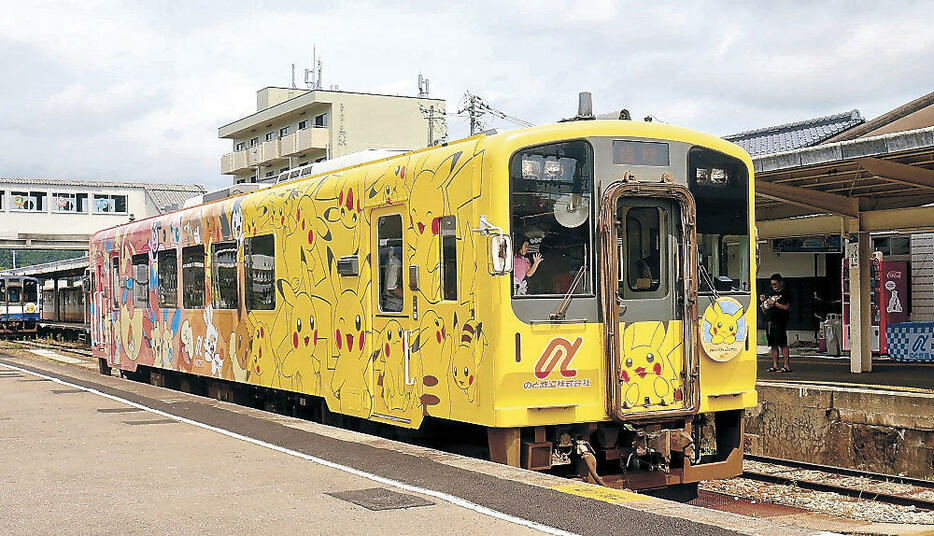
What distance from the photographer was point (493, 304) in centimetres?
795

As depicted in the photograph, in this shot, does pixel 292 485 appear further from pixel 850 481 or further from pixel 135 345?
pixel 135 345

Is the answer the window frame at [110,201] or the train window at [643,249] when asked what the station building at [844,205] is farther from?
the window frame at [110,201]

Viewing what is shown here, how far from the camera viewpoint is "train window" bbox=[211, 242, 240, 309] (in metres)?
12.6

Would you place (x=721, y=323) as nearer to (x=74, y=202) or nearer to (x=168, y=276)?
(x=168, y=276)

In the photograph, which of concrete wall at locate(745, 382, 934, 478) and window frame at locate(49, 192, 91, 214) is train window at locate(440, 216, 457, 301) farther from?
window frame at locate(49, 192, 91, 214)

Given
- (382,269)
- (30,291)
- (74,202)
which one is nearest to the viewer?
(382,269)

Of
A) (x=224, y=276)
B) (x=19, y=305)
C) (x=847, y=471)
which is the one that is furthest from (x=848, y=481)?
(x=19, y=305)

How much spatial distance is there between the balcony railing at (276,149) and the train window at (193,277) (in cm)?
4276

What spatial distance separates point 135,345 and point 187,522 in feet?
35.8

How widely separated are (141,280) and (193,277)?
259cm

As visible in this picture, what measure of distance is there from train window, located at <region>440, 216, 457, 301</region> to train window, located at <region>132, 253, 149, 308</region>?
8.50 m

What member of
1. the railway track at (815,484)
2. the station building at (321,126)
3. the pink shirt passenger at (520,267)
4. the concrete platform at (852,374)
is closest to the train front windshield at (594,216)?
the pink shirt passenger at (520,267)

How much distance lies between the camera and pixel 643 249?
8.67 meters

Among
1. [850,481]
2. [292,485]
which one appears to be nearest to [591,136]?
[292,485]
